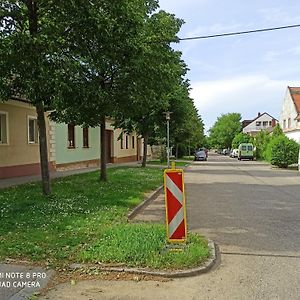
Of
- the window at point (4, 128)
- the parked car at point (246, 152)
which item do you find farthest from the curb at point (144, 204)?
the parked car at point (246, 152)

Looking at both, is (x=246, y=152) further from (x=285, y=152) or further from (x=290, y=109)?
(x=285, y=152)

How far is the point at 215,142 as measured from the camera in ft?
437

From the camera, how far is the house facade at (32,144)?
1866cm

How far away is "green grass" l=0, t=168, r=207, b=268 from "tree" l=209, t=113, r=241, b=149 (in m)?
111

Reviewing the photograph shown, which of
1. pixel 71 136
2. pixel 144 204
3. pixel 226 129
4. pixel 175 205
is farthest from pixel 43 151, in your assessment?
pixel 226 129

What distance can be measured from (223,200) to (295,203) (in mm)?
2188

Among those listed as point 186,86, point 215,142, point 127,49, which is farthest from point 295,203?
point 215,142

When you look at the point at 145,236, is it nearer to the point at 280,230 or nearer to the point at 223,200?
→ the point at 280,230

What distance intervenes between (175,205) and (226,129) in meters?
118

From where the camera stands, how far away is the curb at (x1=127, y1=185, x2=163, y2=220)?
1011cm

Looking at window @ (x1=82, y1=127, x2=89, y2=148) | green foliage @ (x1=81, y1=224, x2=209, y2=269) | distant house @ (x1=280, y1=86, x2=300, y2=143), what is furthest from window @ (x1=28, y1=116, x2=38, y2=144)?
distant house @ (x1=280, y1=86, x2=300, y2=143)

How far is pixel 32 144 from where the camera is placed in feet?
69.4

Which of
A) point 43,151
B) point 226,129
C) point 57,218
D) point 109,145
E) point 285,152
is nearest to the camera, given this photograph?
point 57,218

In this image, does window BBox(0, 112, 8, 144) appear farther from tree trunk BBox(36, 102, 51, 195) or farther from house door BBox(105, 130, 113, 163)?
house door BBox(105, 130, 113, 163)
